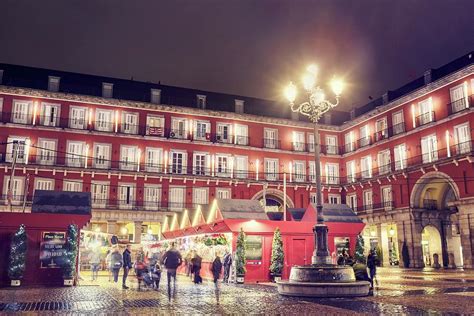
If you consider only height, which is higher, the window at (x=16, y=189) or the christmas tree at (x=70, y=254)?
the window at (x=16, y=189)

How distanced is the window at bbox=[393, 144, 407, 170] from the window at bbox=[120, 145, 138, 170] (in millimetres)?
22064

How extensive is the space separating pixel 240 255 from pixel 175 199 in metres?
20.1

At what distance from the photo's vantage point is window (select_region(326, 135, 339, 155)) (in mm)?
44969

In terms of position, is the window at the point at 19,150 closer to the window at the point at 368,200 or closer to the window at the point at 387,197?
the window at the point at 368,200

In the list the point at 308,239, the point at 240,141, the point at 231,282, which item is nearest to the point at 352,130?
the point at 240,141

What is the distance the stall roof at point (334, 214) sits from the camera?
22.1 metres

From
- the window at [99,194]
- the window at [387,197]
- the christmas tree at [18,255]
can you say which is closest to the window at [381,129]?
the window at [387,197]

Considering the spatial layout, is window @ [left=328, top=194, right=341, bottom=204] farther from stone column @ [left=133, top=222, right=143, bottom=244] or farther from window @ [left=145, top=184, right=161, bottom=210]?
stone column @ [left=133, top=222, right=143, bottom=244]

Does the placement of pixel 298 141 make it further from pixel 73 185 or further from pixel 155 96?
pixel 73 185

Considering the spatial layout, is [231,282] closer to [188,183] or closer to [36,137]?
[188,183]

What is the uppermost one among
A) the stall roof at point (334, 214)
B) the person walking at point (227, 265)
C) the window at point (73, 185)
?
the window at point (73, 185)

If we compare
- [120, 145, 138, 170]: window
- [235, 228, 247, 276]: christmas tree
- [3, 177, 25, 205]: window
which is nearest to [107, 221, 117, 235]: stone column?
[120, 145, 138, 170]: window

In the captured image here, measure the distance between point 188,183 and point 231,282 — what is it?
66.5 ft

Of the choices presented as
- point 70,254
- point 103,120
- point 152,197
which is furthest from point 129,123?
point 70,254
